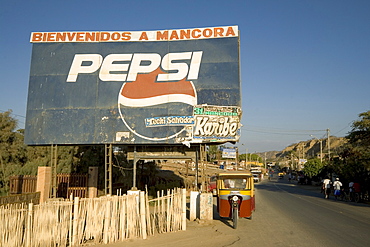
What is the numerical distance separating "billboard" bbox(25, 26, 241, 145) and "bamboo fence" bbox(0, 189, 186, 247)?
718 cm

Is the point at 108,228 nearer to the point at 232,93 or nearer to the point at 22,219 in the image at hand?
the point at 22,219

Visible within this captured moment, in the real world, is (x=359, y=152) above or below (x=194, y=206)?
above

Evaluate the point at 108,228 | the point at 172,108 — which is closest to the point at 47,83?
the point at 172,108

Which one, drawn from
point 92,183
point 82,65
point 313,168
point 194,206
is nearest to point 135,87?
point 82,65

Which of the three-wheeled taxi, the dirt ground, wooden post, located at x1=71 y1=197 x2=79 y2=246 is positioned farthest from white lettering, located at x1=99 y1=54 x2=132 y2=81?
wooden post, located at x1=71 y1=197 x2=79 y2=246

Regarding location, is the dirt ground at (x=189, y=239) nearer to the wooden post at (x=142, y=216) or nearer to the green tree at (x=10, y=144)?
the wooden post at (x=142, y=216)

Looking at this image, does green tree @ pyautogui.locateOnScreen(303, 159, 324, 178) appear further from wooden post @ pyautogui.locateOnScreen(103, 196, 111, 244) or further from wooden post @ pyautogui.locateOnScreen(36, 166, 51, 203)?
wooden post @ pyautogui.locateOnScreen(103, 196, 111, 244)

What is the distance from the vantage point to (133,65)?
19594 mm

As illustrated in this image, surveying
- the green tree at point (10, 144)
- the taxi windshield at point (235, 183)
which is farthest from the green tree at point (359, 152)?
the green tree at point (10, 144)

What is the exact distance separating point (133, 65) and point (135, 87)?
1.44 meters

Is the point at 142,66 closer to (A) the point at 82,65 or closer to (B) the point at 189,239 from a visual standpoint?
(A) the point at 82,65

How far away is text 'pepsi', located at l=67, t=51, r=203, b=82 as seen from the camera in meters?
19.1

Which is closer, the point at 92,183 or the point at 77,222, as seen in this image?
the point at 77,222

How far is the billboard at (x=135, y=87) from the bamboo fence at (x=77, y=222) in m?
7.18
